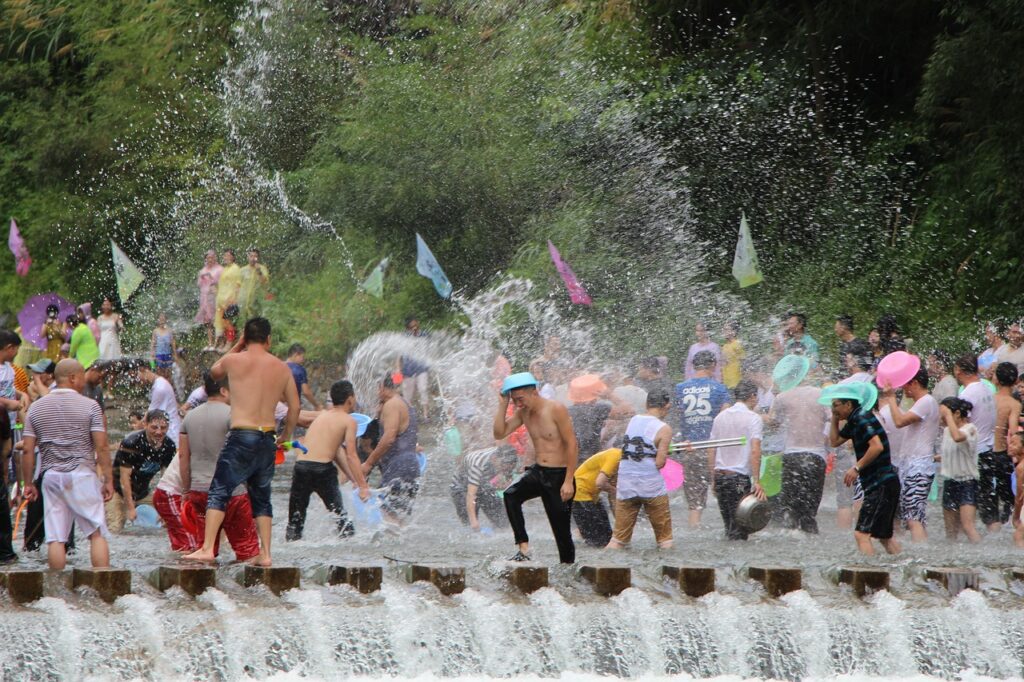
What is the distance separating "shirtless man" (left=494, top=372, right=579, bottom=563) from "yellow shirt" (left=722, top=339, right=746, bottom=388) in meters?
5.73

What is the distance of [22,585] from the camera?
7746 millimetres

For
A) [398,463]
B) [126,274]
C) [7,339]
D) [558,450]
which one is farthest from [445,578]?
[126,274]

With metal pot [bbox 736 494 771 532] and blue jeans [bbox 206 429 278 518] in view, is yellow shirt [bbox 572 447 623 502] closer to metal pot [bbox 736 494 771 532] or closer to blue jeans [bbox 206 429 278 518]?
metal pot [bbox 736 494 771 532]

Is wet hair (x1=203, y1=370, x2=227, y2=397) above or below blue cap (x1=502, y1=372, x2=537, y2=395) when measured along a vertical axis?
above

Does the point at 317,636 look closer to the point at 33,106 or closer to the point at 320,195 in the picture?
the point at 320,195

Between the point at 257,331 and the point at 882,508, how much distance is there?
14.8 ft

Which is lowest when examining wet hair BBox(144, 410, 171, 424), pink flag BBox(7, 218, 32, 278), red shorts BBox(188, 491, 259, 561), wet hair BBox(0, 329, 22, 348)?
red shorts BBox(188, 491, 259, 561)

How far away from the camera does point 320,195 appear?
2373 cm

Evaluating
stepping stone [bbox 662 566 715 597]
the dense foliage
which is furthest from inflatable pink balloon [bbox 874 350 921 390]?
the dense foliage

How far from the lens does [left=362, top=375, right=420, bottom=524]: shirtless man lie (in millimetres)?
11453

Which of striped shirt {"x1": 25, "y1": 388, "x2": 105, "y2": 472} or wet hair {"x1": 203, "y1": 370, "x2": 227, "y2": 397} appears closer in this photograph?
striped shirt {"x1": 25, "y1": 388, "x2": 105, "y2": 472}

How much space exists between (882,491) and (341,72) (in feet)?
59.3

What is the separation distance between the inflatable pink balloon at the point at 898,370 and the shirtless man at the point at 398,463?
3.92 m

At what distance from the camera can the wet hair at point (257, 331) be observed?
888cm
